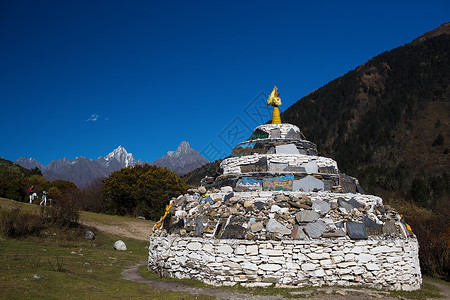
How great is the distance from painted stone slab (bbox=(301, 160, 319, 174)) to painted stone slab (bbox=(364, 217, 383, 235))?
2971 mm

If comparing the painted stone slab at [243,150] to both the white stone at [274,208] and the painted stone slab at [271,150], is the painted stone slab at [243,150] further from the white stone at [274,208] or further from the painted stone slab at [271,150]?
the white stone at [274,208]

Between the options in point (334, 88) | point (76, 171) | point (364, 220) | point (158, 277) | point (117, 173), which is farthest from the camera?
point (76, 171)

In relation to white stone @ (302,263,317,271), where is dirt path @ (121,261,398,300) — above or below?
below

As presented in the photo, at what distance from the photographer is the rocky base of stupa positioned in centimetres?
912

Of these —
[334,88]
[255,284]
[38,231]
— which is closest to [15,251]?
[38,231]

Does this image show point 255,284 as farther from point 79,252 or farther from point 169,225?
point 79,252

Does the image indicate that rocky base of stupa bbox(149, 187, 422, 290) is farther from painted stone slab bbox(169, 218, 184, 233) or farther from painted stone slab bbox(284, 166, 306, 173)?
painted stone slab bbox(284, 166, 306, 173)

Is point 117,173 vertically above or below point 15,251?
above

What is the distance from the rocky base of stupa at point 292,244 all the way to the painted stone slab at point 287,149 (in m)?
2.82

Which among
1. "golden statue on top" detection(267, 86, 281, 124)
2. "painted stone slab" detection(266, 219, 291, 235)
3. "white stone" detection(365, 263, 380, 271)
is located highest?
"golden statue on top" detection(267, 86, 281, 124)

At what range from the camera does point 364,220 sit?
9.97 meters

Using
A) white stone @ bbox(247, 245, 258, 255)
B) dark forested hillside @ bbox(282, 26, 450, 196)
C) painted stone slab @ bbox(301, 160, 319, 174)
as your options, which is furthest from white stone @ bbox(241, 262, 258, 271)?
dark forested hillside @ bbox(282, 26, 450, 196)

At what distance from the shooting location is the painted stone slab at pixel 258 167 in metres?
12.5

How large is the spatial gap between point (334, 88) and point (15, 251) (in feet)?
309
